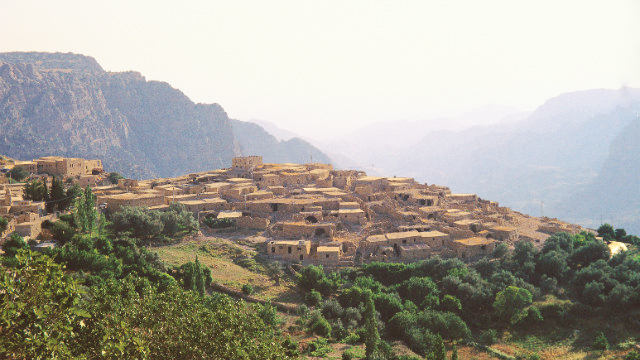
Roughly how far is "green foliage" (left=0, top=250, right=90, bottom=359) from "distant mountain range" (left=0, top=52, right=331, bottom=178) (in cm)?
14586

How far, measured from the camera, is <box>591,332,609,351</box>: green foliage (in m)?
32.6

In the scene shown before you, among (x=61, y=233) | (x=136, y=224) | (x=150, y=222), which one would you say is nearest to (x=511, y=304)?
(x=150, y=222)

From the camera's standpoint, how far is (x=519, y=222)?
6006 centimetres

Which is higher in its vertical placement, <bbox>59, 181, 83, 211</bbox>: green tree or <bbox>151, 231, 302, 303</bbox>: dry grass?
<bbox>59, 181, 83, 211</bbox>: green tree

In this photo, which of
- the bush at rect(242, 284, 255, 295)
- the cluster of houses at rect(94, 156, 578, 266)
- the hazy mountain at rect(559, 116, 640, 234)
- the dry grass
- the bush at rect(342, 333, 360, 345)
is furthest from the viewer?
the hazy mountain at rect(559, 116, 640, 234)

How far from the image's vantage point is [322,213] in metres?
48.1

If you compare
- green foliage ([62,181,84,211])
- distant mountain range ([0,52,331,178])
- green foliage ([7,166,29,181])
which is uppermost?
distant mountain range ([0,52,331,178])

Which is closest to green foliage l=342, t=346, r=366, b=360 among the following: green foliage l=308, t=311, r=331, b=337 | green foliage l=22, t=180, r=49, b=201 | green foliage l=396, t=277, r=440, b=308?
green foliage l=308, t=311, r=331, b=337

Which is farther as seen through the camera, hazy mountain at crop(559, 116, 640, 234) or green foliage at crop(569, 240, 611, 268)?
hazy mountain at crop(559, 116, 640, 234)

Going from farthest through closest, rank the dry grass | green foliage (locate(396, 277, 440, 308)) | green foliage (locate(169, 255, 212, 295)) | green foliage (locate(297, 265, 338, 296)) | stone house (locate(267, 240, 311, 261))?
stone house (locate(267, 240, 311, 261)) → green foliage (locate(396, 277, 440, 308)) → green foliage (locate(297, 265, 338, 296)) → the dry grass → green foliage (locate(169, 255, 212, 295))

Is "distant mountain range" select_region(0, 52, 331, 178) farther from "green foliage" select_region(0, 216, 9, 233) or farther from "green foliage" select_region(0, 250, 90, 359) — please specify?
"green foliage" select_region(0, 250, 90, 359)

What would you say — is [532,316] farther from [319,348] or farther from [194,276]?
[194,276]

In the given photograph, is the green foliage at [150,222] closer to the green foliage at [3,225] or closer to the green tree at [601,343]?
the green foliage at [3,225]

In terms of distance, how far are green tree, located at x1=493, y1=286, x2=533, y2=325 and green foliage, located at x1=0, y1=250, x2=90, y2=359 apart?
3241 cm
